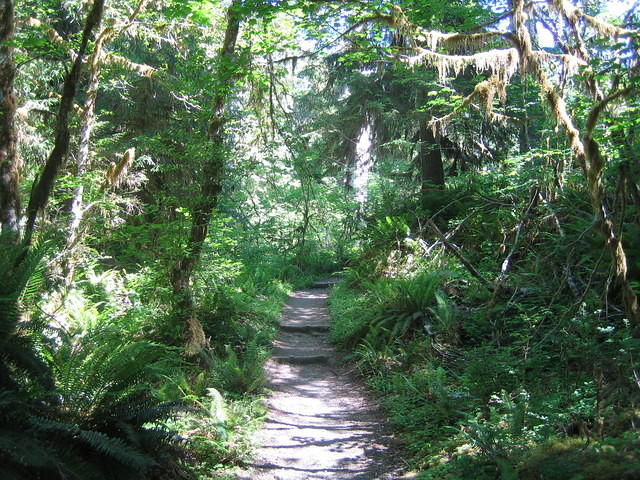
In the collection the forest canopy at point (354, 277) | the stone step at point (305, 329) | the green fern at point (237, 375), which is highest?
the forest canopy at point (354, 277)

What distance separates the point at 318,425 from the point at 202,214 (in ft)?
10.5

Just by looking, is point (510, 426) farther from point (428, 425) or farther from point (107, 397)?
point (107, 397)

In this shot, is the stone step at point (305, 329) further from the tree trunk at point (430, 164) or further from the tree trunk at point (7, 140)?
the tree trunk at point (7, 140)

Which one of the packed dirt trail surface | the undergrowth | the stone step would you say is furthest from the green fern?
the stone step

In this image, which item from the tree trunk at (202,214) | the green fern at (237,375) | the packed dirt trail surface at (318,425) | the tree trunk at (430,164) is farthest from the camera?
the tree trunk at (430,164)

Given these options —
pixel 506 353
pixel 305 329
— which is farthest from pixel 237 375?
pixel 305 329

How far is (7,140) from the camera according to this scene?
15.5 feet

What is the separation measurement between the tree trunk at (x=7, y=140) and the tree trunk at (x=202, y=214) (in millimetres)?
2160

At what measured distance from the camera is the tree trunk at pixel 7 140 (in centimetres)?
467

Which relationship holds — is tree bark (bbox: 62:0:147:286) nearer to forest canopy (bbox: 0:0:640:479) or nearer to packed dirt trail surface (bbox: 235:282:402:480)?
forest canopy (bbox: 0:0:640:479)

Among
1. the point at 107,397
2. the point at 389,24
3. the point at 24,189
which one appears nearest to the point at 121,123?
the point at 24,189

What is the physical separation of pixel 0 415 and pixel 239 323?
547 cm

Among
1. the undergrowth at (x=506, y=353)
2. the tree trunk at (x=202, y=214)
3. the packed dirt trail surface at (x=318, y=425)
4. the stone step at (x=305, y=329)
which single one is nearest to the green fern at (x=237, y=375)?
the packed dirt trail surface at (x=318, y=425)

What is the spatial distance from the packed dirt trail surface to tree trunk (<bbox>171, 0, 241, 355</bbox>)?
1.41 m
